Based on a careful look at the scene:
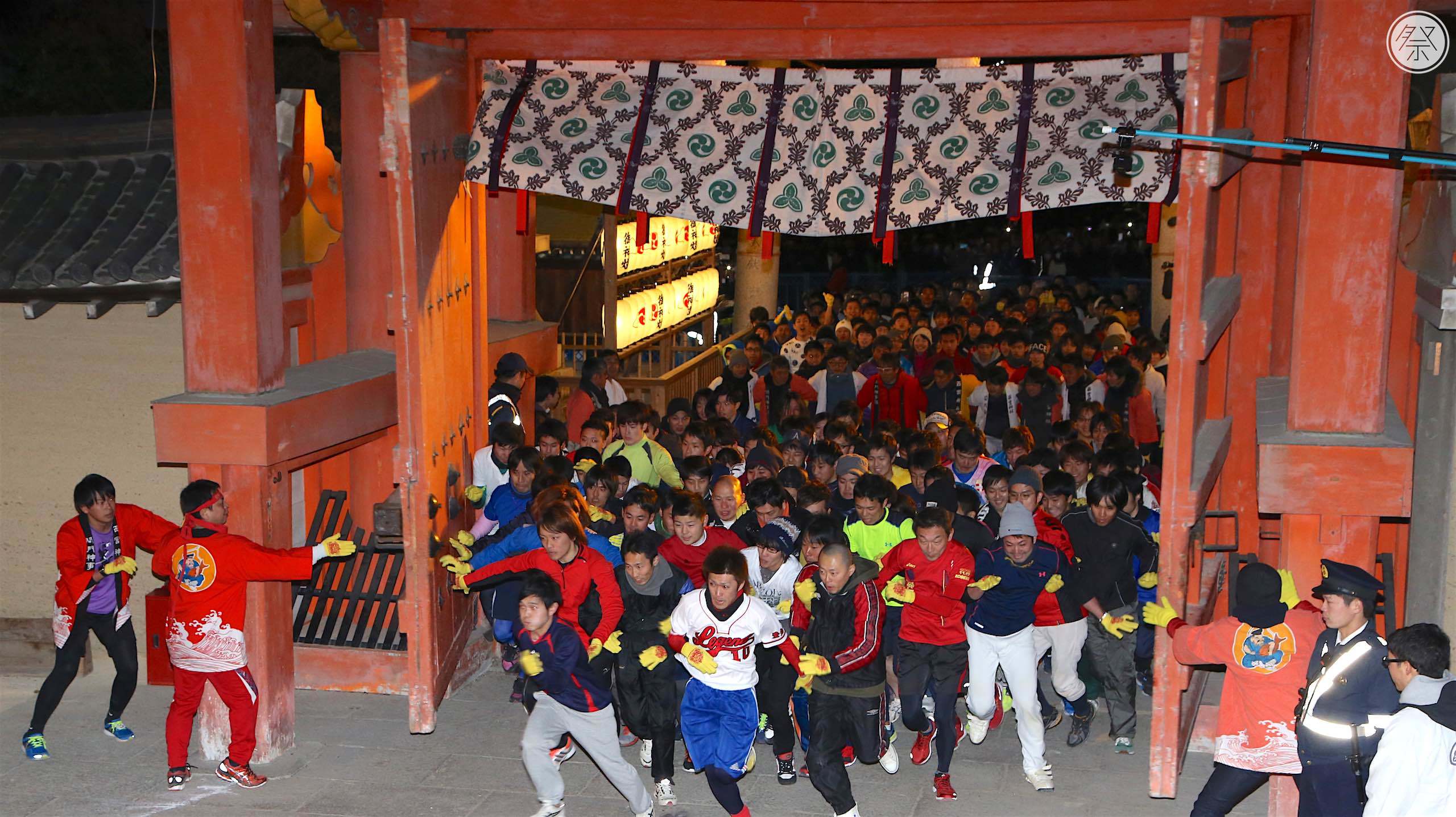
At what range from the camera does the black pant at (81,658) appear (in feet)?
26.2

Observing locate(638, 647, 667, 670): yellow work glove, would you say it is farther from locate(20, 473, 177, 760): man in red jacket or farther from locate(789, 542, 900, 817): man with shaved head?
locate(20, 473, 177, 760): man in red jacket

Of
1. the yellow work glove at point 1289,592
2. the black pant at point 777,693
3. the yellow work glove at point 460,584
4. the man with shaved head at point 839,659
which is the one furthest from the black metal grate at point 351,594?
the yellow work glove at point 1289,592

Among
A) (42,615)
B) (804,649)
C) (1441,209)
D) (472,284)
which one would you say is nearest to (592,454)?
(472,284)

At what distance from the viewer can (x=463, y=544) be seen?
839 cm

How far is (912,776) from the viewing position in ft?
25.2

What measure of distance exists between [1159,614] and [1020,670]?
1.00 m

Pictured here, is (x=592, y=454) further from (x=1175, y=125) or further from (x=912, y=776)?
(x=1175, y=125)

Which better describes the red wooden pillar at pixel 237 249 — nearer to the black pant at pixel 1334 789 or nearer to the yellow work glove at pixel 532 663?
the yellow work glove at pixel 532 663

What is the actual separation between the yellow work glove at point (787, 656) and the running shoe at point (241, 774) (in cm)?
288

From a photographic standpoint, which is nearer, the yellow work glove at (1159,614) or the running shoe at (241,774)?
the yellow work glove at (1159,614)

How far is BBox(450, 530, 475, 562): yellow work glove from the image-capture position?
8.34 metres

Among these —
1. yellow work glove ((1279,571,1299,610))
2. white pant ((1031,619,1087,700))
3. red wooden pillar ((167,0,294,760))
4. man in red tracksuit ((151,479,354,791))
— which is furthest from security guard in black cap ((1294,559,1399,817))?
red wooden pillar ((167,0,294,760))

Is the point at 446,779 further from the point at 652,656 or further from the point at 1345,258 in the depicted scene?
the point at 1345,258

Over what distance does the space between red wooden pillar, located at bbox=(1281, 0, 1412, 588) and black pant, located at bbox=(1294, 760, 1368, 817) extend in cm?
106
